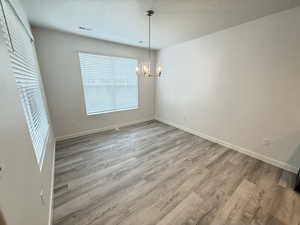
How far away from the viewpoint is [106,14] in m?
2.10

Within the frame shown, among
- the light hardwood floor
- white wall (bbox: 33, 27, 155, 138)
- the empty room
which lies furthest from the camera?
white wall (bbox: 33, 27, 155, 138)

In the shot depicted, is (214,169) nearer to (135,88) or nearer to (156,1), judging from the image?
(156,1)

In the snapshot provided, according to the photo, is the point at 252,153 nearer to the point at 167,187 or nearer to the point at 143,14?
the point at 167,187

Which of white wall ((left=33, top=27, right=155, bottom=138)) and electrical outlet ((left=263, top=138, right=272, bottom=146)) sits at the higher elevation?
white wall ((left=33, top=27, right=155, bottom=138))

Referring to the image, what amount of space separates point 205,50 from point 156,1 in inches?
70.6

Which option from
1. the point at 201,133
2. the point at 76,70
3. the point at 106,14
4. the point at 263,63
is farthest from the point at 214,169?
the point at 76,70

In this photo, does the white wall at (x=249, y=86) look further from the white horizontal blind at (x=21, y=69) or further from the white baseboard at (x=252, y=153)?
the white horizontal blind at (x=21, y=69)

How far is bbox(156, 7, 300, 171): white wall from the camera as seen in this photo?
2.01m

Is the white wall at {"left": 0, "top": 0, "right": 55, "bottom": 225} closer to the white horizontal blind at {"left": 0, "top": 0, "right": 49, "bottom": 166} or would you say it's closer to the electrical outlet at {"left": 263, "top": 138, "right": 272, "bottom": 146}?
the white horizontal blind at {"left": 0, "top": 0, "right": 49, "bottom": 166}

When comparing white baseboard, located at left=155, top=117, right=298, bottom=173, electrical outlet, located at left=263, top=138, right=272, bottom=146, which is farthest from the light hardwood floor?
electrical outlet, located at left=263, top=138, right=272, bottom=146

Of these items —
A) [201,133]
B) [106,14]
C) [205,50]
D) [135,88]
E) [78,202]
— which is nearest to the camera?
[78,202]

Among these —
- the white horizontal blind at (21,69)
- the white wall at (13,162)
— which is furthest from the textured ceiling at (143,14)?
the white wall at (13,162)

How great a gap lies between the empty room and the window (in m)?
0.03

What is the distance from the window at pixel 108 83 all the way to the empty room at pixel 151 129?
3 centimetres
